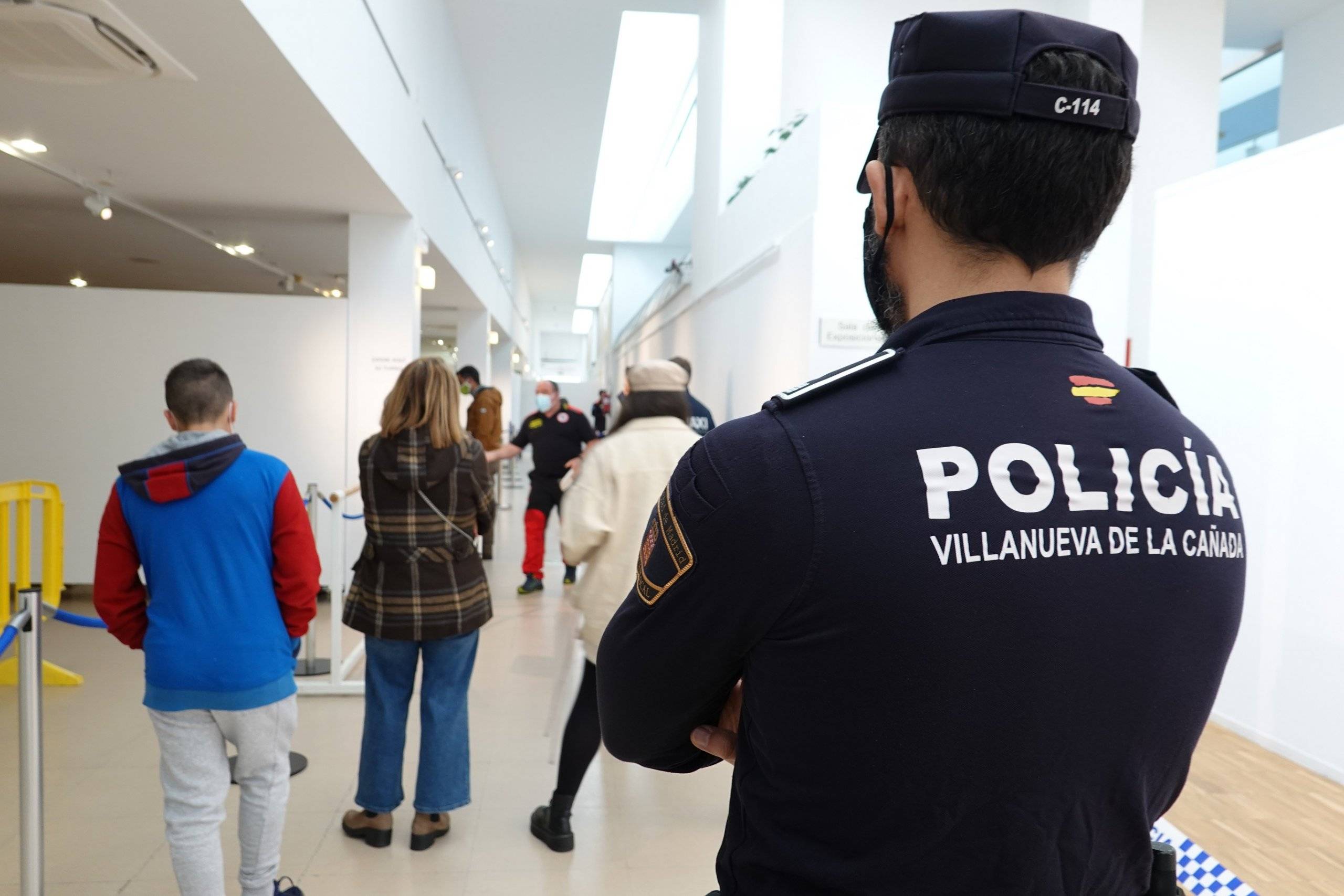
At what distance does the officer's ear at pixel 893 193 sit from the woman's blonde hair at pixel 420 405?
2.33 metres

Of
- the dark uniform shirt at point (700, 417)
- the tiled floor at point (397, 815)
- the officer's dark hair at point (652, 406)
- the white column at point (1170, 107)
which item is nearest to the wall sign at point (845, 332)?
the dark uniform shirt at point (700, 417)

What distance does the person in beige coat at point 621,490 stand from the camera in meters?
2.71

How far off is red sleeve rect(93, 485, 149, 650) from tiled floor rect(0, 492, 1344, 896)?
1.02 metres

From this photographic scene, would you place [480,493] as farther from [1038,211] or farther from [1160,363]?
[1160,363]

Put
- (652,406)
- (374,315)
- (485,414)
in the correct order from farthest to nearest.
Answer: (485,414)
(374,315)
(652,406)

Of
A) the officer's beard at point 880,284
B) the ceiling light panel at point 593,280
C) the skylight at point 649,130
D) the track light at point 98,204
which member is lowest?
the officer's beard at point 880,284

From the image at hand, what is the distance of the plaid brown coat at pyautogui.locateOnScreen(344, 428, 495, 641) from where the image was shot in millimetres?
2887

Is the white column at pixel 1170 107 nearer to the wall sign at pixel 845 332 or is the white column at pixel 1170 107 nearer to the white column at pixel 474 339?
the wall sign at pixel 845 332

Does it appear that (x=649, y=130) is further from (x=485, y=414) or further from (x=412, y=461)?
(x=412, y=461)

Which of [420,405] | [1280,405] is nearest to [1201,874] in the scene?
[420,405]

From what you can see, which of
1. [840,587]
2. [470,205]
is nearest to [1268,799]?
[840,587]

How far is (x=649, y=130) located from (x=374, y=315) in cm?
789

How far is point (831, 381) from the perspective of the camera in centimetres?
71

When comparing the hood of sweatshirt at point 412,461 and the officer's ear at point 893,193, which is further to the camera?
the hood of sweatshirt at point 412,461
